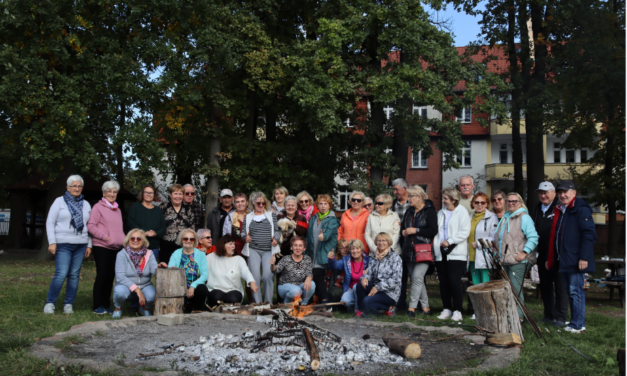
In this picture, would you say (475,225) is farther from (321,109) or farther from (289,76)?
(289,76)

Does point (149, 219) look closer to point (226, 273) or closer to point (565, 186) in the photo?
point (226, 273)

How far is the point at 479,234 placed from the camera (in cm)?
813

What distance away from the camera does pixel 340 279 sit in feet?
29.4

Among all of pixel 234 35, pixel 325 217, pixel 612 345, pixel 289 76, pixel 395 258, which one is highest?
pixel 234 35

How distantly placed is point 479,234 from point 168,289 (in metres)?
4.36

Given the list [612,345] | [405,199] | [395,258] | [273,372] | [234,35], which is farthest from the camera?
[234,35]

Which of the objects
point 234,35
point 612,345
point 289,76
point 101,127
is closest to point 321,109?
point 289,76

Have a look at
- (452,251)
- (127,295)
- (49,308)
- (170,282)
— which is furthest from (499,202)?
(49,308)

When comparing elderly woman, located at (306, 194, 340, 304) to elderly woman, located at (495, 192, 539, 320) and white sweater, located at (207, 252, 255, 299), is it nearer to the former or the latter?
white sweater, located at (207, 252, 255, 299)

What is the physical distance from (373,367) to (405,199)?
424 cm

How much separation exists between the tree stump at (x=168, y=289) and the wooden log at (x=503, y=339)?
3920 millimetres

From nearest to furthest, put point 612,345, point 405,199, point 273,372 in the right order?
point 273,372 < point 612,345 < point 405,199

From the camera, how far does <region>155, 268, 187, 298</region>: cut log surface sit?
7.43 meters

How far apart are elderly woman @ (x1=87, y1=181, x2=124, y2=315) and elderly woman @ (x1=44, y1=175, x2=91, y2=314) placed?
141 millimetres
